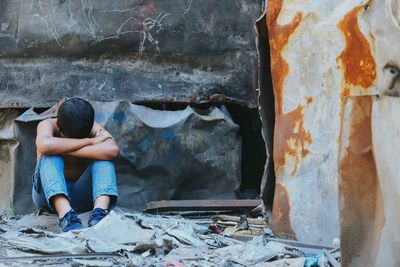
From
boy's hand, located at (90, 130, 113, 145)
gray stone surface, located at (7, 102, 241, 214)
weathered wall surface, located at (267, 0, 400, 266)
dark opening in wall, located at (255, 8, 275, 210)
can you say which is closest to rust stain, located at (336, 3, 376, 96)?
weathered wall surface, located at (267, 0, 400, 266)

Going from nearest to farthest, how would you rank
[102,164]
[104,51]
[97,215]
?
1. [97,215]
2. [102,164]
3. [104,51]

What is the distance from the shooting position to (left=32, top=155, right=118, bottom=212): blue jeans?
5715 millimetres

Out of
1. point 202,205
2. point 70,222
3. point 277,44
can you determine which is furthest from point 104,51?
point 277,44

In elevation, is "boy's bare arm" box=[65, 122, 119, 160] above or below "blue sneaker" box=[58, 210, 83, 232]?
above

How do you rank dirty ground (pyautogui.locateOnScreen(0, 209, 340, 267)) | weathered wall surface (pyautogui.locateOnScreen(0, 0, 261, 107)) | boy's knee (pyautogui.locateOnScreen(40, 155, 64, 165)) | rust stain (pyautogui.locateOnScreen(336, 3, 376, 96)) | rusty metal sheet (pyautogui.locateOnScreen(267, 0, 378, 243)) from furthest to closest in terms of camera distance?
weathered wall surface (pyautogui.locateOnScreen(0, 0, 261, 107)), boy's knee (pyautogui.locateOnScreen(40, 155, 64, 165)), rusty metal sheet (pyautogui.locateOnScreen(267, 0, 378, 243)), dirty ground (pyautogui.locateOnScreen(0, 209, 340, 267)), rust stain (pyautogui.locateOnScreen(336, 3, 376, 96))

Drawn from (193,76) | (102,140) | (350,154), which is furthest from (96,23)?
(350,154)

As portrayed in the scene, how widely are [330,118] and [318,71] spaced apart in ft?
0.85

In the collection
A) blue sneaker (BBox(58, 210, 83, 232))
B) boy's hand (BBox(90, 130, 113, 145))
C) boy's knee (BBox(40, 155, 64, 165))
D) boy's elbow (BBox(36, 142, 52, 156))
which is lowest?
blue sneaker (BBox(58, 210, 83, 232))

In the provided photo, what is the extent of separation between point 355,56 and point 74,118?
8.07 feet

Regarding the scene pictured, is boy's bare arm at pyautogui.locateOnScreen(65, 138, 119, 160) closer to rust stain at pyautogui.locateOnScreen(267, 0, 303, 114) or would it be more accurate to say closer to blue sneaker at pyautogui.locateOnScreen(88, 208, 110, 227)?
blue sneaker at pyautogui.locateOnScreen(88, 208, 110, 227)

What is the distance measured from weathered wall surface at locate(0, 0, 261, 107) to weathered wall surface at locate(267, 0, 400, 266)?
2172mm

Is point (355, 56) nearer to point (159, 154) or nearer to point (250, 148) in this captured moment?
point (159, 154)

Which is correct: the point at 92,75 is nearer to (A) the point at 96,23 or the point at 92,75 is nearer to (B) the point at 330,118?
(A) the point at 96,23

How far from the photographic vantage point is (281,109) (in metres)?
4.92
